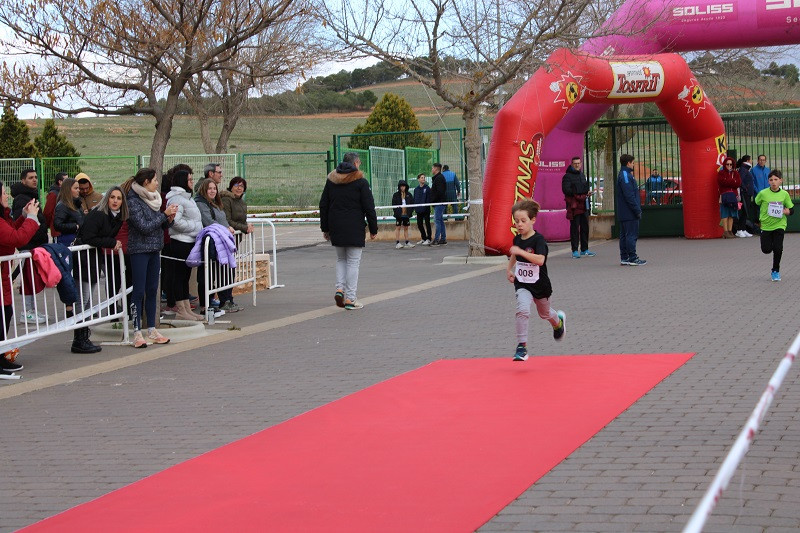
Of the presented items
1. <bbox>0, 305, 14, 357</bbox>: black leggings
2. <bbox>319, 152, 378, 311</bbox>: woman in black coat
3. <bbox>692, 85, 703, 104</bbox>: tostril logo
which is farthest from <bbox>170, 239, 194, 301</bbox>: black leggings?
<bbox>692, 85, 703, 104</bbox>: tostril logo

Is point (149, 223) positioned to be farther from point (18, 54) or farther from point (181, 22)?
point (18, 54)

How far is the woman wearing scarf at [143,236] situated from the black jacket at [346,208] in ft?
9.49

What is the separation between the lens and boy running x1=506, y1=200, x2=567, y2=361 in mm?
9008

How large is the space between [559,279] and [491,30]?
18.1ft

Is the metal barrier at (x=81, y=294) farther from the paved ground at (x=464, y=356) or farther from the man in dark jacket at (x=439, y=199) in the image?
the man in dark jacket at (x=439, y=199)

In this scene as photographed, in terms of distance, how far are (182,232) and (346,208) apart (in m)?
2.17

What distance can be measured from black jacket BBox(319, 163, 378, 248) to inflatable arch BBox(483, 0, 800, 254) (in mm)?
6126

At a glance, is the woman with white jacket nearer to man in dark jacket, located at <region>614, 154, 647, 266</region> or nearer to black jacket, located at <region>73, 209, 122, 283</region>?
black jacket, located at <region>73, 209, 122, 283</region>

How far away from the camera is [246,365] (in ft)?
31.8

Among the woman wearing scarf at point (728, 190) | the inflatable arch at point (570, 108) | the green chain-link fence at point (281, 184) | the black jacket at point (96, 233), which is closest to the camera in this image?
the black jacket at point (96, 233)

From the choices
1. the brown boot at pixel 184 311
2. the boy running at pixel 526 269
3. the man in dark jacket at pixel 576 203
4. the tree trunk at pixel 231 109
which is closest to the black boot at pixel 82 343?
the brown boot at pixel 184 311

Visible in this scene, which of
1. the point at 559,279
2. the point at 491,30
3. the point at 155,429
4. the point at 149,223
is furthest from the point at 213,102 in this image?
the point at 155,429

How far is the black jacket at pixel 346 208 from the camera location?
13.2 metres

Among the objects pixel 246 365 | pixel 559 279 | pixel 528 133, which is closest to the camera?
pixel 246 365
